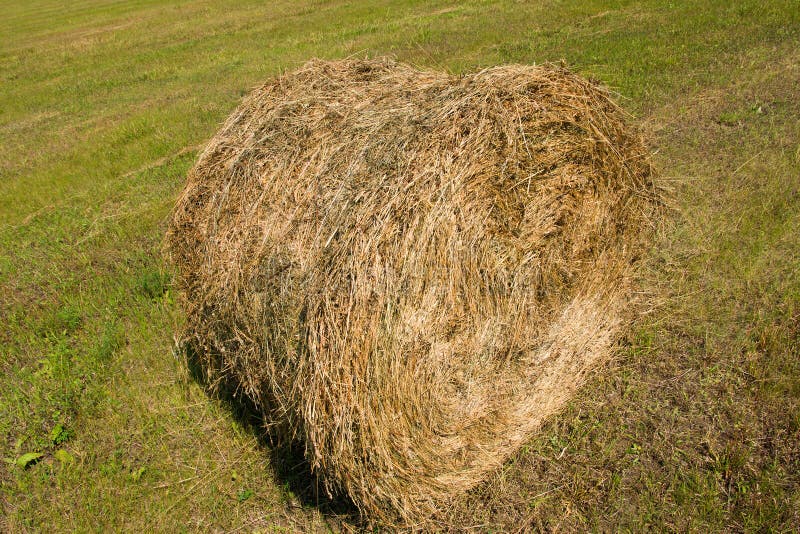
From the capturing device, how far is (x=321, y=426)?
9.75ft

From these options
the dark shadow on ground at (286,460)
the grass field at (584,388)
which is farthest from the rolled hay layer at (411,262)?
the grass field at (584,388)

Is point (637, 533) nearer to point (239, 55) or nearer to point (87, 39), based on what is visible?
point (239, 55)

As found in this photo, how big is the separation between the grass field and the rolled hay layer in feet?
1.13

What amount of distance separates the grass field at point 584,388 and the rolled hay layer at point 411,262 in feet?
1.13

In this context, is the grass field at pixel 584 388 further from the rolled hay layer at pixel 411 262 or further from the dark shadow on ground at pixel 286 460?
the rolled hay layer at pixel 411 262

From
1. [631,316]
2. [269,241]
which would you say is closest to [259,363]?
[269,241]

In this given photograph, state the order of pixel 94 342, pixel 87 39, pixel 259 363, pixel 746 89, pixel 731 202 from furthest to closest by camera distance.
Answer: pixel 87 39 < pixel 746 89 < pixel 731 202 < pixel 94 342 < pixel 259 363

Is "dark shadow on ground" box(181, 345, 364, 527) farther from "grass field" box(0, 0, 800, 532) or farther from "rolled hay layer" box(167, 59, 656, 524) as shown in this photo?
"rolled hay layer" box(167, 59, 656, 524)

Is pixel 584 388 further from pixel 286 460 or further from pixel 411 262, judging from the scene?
pixel 286 460

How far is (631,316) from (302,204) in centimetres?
279

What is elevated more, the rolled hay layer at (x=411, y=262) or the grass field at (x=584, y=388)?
the rolled hay layer at (x=411, y=262)

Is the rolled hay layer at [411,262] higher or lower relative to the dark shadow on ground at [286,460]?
higher

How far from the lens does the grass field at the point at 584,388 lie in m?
3.39

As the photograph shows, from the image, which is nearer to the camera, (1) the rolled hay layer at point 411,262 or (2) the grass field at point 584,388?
(1) the rolled hay layer at point 411,262
